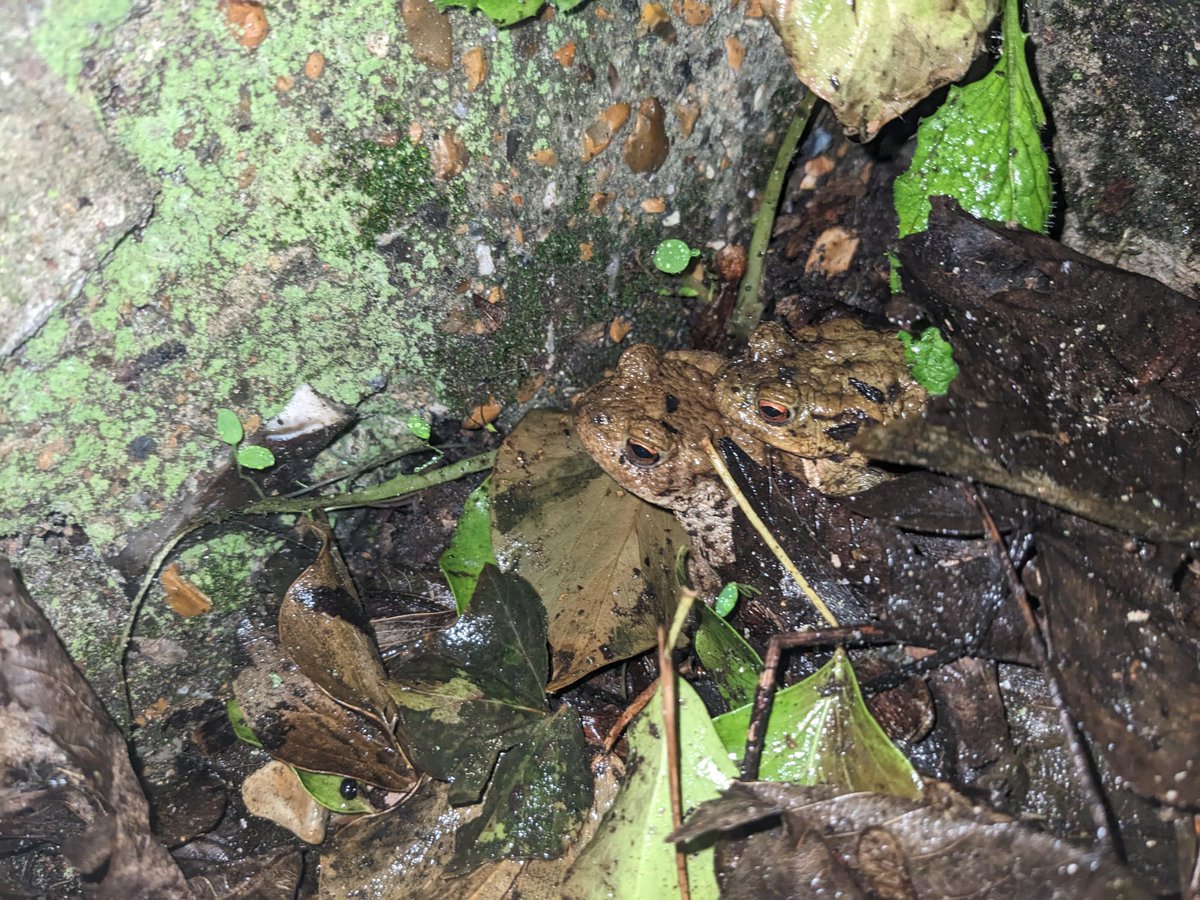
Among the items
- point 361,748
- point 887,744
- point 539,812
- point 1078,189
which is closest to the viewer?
point 887,744

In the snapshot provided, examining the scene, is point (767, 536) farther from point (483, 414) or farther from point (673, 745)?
point (483, 414)

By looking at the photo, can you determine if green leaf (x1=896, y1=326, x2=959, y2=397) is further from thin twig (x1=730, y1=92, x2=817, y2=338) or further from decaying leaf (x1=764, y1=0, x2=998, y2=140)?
decaying leaf (x1=764, y1=0, x2=998, y2=140)

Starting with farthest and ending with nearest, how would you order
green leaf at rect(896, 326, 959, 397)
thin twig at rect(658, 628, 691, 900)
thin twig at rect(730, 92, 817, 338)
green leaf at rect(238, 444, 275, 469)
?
thin twig at rect(730, 92, 817, 338), green leaf at rect(896, 326, 959, 397), green leaf at rect(238, 444, 275, 469), thin twig at rect(658, 628, 691, 900)

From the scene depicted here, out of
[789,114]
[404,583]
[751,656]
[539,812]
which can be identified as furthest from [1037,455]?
[404,583]

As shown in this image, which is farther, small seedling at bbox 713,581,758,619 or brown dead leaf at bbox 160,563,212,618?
small seedling at bbox 713,581,758,619

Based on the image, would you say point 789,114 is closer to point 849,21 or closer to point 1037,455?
point 849,21

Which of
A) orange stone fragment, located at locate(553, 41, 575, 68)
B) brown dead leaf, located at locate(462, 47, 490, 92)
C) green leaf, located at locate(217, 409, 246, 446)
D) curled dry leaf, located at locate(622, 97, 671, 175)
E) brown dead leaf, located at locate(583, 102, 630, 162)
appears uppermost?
brown dead leaf, located at locate(462, 47, 490, 92)

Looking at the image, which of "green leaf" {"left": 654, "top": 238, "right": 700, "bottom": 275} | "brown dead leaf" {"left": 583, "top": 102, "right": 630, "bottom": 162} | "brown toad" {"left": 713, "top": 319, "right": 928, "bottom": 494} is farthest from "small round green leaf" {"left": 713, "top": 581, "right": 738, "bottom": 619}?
"brown dead leaf" {"left": 583, "top": 102, "right": 630, "bottom": 162}
